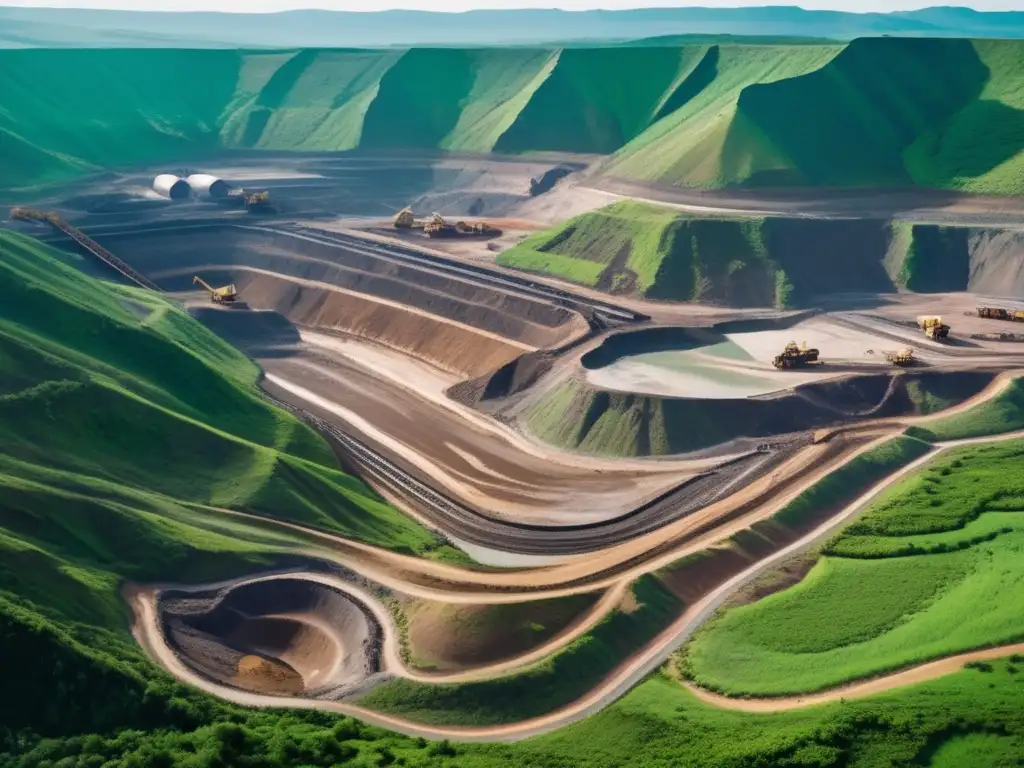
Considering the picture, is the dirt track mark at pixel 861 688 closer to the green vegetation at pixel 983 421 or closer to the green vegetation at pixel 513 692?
the green vegetation at pixel 513 692

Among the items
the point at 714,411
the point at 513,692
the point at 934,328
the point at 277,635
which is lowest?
the point at 513,692

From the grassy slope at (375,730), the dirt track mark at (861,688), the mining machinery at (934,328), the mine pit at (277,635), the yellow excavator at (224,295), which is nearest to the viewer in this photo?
the grassy slope at (375,730)

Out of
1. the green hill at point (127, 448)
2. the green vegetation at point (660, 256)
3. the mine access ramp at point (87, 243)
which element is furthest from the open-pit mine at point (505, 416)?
the green hill at point (127, 448)

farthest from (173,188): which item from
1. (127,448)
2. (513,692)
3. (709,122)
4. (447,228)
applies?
(513,692)

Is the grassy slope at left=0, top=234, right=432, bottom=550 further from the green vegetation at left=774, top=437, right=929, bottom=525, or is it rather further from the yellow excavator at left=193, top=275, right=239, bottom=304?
the yellow excavator at left=193, top=275, right=239, bottom=304

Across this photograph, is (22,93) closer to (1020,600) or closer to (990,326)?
(990,326)

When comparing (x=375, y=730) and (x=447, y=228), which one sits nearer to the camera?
(x=375, y=730)

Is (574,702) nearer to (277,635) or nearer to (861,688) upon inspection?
(861,688)
